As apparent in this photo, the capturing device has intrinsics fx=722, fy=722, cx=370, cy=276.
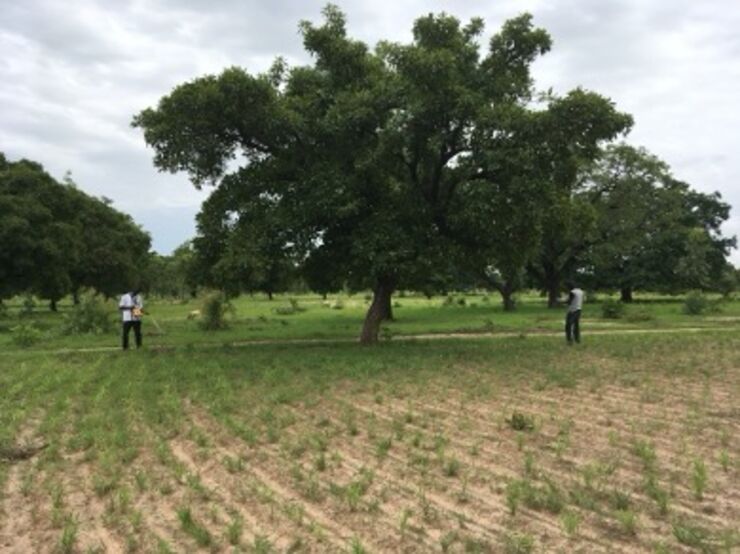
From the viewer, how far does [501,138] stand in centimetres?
1898

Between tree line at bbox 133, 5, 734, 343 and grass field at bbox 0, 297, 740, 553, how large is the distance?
474cm

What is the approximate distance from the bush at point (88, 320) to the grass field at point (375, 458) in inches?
494

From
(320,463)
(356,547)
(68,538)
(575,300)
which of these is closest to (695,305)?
(575,300)

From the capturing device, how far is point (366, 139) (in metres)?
20.7

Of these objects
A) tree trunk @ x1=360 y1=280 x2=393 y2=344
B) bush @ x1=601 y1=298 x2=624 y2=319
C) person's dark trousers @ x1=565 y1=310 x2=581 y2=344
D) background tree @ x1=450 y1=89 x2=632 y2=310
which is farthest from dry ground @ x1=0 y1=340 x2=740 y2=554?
bush @ x1=601 y1=298 x2=624 y2=319

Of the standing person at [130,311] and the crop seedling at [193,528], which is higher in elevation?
the standing person at [130,311]

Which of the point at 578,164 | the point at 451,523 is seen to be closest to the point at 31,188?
the point at 578,164

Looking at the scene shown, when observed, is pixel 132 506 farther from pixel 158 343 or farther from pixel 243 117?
pixel 158 343

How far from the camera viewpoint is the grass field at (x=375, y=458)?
19.1 ft

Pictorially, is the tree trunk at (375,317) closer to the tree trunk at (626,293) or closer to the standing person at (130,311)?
the standing person at (130,311)

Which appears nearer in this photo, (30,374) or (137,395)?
(137,395)

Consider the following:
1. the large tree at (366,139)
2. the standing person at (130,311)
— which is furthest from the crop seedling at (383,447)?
the standing person at (130,311)

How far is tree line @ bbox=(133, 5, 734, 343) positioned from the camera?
745 inches

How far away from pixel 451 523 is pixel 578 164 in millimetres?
16050
